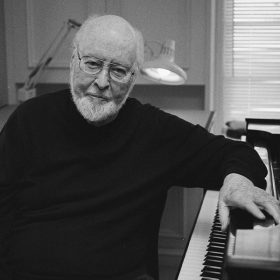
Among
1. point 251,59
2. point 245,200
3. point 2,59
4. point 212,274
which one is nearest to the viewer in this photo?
point 245,200

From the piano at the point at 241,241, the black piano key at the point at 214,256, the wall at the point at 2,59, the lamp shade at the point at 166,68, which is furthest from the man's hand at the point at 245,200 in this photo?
the wall at the point at 2,59

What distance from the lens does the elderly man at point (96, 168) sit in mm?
1603

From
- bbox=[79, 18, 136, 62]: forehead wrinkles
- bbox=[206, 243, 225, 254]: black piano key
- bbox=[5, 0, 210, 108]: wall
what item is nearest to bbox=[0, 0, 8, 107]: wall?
bbox=[5, 0, 210, 108]: wall

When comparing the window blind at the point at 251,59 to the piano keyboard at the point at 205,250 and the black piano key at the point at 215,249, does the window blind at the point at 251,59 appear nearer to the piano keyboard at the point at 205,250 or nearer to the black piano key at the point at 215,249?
the piano keyboard at the point at 205,250

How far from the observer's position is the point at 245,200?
3.87ft

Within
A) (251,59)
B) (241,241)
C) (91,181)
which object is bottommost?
(91,181)

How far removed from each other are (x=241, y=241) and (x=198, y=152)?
0.79 m

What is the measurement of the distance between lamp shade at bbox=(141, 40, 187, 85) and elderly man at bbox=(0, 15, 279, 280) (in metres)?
0.76

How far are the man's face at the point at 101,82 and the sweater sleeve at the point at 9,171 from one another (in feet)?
0.73

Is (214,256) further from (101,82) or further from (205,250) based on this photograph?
(101,82)

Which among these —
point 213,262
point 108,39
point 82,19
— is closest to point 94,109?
point 108,39

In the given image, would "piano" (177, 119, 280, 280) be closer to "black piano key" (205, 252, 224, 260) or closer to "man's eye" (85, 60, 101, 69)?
"black piano key" (205, 252, 224, 260)

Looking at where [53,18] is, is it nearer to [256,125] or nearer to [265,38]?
[265,38]

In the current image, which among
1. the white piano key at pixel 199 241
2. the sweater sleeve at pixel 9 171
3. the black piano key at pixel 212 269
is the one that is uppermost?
the sweater sleeve at pixel 9 171
